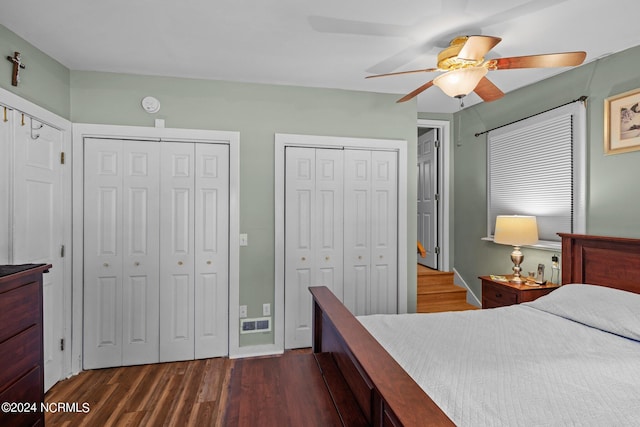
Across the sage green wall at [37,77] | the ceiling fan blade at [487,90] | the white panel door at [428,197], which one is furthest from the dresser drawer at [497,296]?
the sage green wall at [37,77]

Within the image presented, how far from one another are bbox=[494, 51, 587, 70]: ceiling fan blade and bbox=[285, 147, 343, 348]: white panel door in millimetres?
1607

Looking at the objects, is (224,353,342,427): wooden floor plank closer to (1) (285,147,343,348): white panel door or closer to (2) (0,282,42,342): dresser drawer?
(2) (0,282,42,342): dresser drawer

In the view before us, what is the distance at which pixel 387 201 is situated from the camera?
3408 mm

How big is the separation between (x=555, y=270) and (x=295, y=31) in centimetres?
292

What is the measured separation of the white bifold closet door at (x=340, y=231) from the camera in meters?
3.21

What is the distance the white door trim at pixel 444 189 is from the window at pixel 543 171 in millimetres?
578

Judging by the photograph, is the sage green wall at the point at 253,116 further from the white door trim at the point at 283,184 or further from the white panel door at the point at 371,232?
the white panel door at the point at 371,232

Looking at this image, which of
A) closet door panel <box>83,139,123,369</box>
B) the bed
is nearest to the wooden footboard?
the bed

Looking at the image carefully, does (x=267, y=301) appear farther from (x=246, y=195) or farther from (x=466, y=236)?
(x=466, y=236)

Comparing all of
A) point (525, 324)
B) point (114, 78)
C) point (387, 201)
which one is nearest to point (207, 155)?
point (114, 78)

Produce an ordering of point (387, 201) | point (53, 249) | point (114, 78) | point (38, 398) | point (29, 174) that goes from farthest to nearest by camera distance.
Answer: point (387, 201) < point (114, 78) < point (53, 249) < point (29, 174) < point (38, 398)

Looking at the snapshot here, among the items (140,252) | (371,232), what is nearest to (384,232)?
(371,232)

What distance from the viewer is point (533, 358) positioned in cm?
158

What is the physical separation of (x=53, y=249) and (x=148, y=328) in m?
0.95
